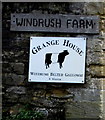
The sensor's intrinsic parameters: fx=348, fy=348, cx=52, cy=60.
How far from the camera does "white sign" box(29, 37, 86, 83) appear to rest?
4.02 m

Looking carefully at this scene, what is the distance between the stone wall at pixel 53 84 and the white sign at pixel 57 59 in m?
0.06

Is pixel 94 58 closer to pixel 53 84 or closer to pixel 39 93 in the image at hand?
pixel 53 84

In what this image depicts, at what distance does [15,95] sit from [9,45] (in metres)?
0.60

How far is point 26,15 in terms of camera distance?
409cm

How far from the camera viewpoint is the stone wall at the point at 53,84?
4.03 m

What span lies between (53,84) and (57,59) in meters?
0.30

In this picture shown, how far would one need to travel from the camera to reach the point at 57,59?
404 cm

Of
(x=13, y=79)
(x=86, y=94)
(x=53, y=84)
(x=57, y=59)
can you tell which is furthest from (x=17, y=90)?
(x=86, y=94)

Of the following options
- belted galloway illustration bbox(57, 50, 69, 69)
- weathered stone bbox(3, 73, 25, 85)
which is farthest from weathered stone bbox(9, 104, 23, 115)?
belted galloway illustration bbox(57, 50, 69, 69)

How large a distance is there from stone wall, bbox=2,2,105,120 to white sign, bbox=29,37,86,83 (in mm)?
63

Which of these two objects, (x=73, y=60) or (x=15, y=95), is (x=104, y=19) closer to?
(x=73, y=60)

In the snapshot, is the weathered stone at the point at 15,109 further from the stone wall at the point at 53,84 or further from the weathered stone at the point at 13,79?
the weathered stone at the point at 13,79

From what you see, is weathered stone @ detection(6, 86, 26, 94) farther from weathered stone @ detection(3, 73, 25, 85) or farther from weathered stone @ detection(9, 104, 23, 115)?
weathered stone @ detection(9, 104, 23, 115)

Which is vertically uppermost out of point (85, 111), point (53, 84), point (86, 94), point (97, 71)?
point (97, 71)
